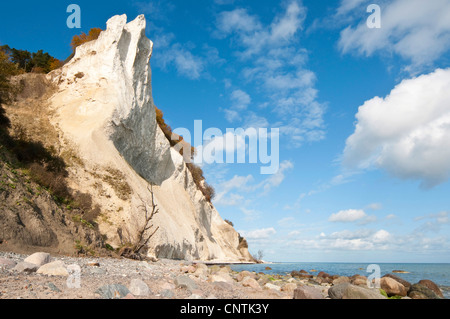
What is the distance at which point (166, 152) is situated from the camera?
1205 inches

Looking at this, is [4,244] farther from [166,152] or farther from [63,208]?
[166,152]

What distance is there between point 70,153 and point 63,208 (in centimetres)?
646

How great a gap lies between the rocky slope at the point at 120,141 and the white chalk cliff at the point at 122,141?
0.07m

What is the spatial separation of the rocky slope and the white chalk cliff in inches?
2.6

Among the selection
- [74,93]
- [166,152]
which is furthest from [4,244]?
[166,152]

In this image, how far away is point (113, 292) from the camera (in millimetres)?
5652

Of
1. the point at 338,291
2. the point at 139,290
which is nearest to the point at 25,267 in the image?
the point at 139,290

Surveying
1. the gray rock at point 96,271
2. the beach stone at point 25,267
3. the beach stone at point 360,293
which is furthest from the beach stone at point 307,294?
the beach stone at point 25,267

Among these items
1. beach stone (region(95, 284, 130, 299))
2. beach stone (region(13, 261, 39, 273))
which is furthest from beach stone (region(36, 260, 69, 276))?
beach stone (region(95, 284, 130, 299))

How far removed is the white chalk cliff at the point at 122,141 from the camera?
775 inches

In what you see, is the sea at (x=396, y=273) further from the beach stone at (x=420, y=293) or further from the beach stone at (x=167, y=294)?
the beach stone at (x=167, y=294)

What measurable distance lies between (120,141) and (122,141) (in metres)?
0.26

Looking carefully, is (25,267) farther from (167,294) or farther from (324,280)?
(324,280)
